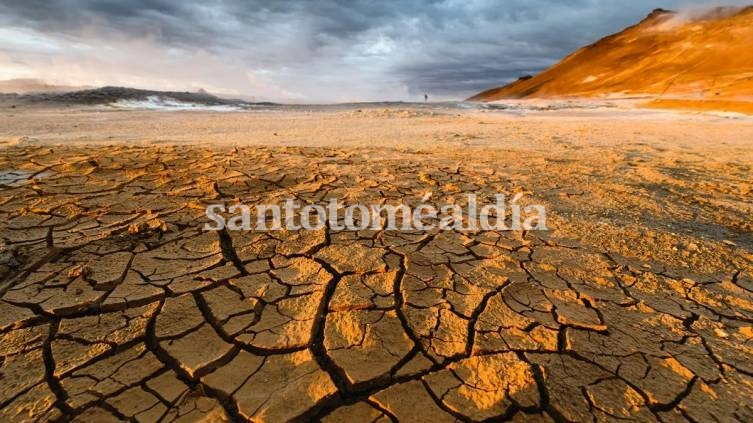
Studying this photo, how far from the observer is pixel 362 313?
171 centimetres

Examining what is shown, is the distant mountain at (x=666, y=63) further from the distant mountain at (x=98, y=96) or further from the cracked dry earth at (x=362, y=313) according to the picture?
the distant mountain at (x=98, y=96)

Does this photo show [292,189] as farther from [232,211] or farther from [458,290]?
[458,290]

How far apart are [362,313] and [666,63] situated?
55.1 meters

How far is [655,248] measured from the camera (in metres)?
2.41

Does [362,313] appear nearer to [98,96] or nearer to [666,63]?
[98,96]

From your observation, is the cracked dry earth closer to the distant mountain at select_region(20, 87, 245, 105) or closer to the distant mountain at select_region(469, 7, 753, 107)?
the distant mountain at select_region(20, 87, 245, 105)

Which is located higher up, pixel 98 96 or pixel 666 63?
pixel 666 63

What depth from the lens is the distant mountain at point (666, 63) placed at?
29.5 m

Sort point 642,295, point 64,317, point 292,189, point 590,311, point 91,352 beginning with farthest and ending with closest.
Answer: point 292,189 → point 642,295 → point 590,311 → point 64,317 → point 91,352

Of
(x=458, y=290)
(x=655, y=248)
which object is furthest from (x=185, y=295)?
(x=655, y=248)

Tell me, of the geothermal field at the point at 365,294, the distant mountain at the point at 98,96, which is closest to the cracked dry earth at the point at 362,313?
the geothermal field at the point at 365,294

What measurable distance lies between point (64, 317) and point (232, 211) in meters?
1.35

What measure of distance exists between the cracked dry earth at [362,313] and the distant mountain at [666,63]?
70.7ft

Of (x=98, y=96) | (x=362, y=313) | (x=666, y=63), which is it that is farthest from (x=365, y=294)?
(x=666, y=63)
